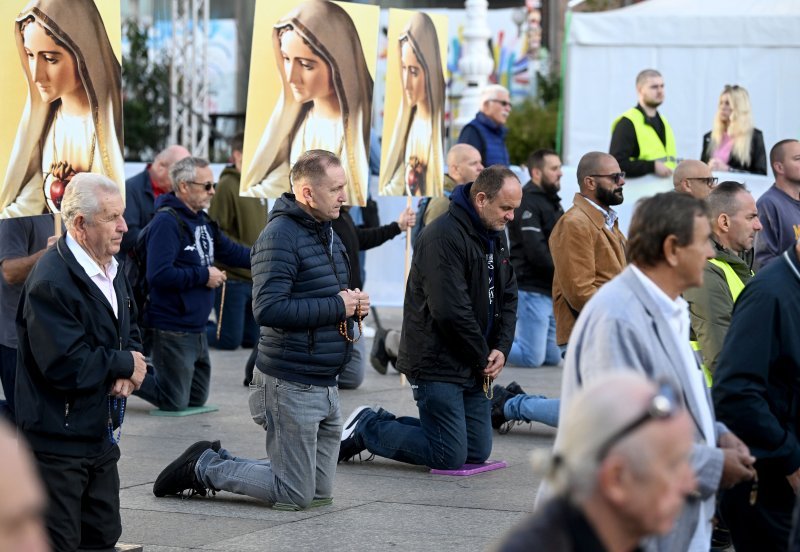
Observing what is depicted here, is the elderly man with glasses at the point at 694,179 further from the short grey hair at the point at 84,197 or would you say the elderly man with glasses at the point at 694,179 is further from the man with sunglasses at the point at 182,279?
the short grey hair at the point at 84,197

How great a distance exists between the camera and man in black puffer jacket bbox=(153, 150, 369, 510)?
7023 mm

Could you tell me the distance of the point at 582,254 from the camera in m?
8.41

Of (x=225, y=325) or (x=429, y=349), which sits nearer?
(x=429, y=349)

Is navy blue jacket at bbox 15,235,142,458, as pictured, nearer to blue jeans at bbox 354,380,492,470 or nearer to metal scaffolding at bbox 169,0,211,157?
blue jeans at bbox 354,380,492,470

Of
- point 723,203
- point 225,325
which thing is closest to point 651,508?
point 723,203

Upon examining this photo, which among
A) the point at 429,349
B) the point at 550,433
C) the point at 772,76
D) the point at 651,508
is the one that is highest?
the point at 772,76

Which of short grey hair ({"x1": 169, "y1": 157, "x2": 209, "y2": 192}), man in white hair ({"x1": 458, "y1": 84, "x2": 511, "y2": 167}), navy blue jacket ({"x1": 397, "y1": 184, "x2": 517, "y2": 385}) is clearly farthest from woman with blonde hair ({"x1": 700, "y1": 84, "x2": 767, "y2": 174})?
navy blue jacket ({"x1": 397, "y1": 184, "x2": 517, "y2": 385})

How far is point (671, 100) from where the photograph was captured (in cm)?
1669

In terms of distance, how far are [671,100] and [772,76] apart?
118 centimetres

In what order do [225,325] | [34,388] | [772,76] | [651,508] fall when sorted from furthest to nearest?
[772,76]
[225,325]
[34,388]
[651,508]

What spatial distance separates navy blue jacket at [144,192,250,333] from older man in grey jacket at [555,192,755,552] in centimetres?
582

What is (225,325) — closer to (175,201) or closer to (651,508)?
(175,201)

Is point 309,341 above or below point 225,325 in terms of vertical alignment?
above

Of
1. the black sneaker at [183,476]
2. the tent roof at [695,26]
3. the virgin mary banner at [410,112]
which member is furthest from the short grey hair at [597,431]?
the tent roof at [695,26]
